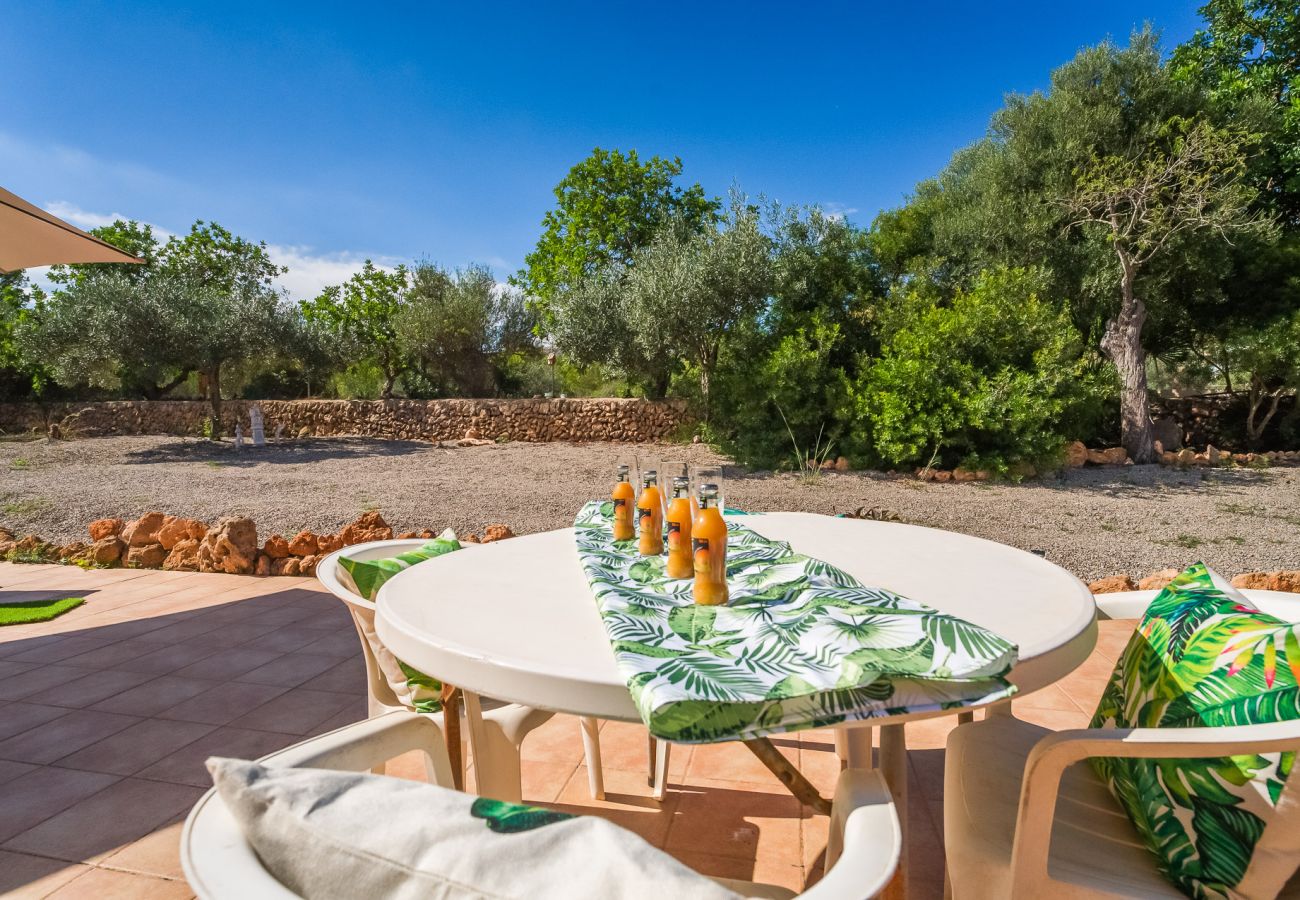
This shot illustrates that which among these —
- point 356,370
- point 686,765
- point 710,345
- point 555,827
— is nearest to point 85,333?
point 356,370

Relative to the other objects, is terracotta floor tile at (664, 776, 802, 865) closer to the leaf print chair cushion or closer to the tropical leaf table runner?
the tropical leaf table runner

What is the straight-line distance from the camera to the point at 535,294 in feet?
55.1

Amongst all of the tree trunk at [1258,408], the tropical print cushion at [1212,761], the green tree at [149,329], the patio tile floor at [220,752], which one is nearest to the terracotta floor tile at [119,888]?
the patio tile floor at [220,752]

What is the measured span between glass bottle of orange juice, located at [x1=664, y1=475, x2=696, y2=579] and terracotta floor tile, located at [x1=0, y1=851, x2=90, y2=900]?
5.08ft

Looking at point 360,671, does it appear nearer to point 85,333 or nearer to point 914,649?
point 914,649

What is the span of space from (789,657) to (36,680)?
3133 mm

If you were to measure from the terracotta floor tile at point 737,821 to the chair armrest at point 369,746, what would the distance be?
2.90 ft

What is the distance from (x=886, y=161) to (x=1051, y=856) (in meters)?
13.9

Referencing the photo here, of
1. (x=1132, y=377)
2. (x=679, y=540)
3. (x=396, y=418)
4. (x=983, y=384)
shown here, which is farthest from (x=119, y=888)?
(x=396, y=418)

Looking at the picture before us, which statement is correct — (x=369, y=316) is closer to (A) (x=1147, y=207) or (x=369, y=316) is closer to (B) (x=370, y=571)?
(A) (x=1147, y=207)

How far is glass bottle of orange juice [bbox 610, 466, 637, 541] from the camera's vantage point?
154cm

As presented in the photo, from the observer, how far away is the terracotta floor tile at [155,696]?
2.28 m

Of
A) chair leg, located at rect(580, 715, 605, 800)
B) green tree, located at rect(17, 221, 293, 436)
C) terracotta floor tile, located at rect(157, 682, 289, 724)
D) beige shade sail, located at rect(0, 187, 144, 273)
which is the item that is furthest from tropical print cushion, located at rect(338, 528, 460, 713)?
green tree, located at rect(17, 221, 293, 436)

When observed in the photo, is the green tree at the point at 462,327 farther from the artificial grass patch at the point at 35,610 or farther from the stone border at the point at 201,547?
the artificial grass patch at the point at 35,610
